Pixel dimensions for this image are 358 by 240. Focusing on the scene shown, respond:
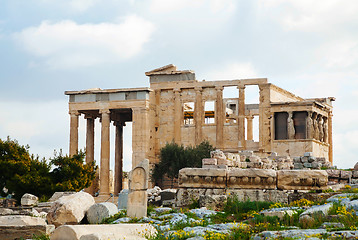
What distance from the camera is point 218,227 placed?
37.9 ft

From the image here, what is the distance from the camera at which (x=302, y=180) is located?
1511 cm

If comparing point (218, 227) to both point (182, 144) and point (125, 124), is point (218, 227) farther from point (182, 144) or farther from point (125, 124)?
point (125, 124)

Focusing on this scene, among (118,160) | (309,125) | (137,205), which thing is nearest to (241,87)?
(309,125)

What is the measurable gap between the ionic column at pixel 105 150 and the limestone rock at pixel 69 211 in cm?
2484

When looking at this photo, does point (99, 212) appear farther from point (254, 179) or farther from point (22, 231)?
point (254, 179)

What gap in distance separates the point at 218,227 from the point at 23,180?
1886cm

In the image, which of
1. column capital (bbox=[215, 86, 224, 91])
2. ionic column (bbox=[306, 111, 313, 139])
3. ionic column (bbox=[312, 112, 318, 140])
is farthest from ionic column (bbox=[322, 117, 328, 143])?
column capital (bbox=[215, 86, 224, 91])

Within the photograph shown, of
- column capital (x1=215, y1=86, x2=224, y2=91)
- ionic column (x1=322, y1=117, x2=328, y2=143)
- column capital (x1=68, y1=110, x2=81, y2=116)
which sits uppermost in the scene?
column capital (x1=215, y1=86, x2=224, y2=91)

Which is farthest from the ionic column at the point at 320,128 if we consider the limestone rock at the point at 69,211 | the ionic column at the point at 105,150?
the limestone rock at the point at 69,211

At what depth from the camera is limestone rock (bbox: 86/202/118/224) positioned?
580 inches

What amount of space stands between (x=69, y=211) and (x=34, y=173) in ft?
49.1

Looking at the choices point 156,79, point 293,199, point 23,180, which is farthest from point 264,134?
point 293,199

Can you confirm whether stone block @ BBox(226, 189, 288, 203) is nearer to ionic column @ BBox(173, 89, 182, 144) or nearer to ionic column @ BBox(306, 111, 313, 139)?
ionic column @ BBox(306, 111, 313, 139)

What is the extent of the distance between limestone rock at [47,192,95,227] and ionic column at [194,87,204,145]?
25.1 m
